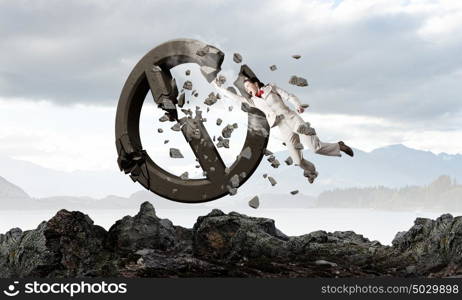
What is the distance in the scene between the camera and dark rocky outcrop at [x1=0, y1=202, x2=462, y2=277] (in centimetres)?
910

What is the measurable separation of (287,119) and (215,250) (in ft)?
7.64

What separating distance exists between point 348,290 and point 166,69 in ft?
16.1

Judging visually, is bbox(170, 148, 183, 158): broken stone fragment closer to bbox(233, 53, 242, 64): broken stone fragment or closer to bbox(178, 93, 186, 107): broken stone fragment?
bbox(178, 93, 186, 107): broken stone fragment

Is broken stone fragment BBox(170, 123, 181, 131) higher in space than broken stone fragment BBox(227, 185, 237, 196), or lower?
higher

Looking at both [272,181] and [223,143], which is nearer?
[272,181]

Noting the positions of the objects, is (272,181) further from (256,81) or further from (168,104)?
(168,104)

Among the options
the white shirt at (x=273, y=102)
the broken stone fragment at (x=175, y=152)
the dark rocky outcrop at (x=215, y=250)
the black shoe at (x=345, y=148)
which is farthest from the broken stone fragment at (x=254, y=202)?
the black shoe at (x=345, y=148)

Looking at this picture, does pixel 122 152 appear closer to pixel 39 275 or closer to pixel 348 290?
pixel 39 275

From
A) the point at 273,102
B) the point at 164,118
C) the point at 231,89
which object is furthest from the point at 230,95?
the point at 164,118

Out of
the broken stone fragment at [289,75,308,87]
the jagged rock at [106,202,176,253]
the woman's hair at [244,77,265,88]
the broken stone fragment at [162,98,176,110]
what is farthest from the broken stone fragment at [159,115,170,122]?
the broken stone fragment at [289,75,308,87]

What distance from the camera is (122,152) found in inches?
434

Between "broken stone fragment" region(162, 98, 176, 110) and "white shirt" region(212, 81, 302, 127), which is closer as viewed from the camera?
"white shirt" region(212, 81, 302, 127)

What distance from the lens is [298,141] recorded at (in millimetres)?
9984

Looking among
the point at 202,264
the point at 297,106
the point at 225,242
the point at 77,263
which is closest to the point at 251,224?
the point at 225,242
